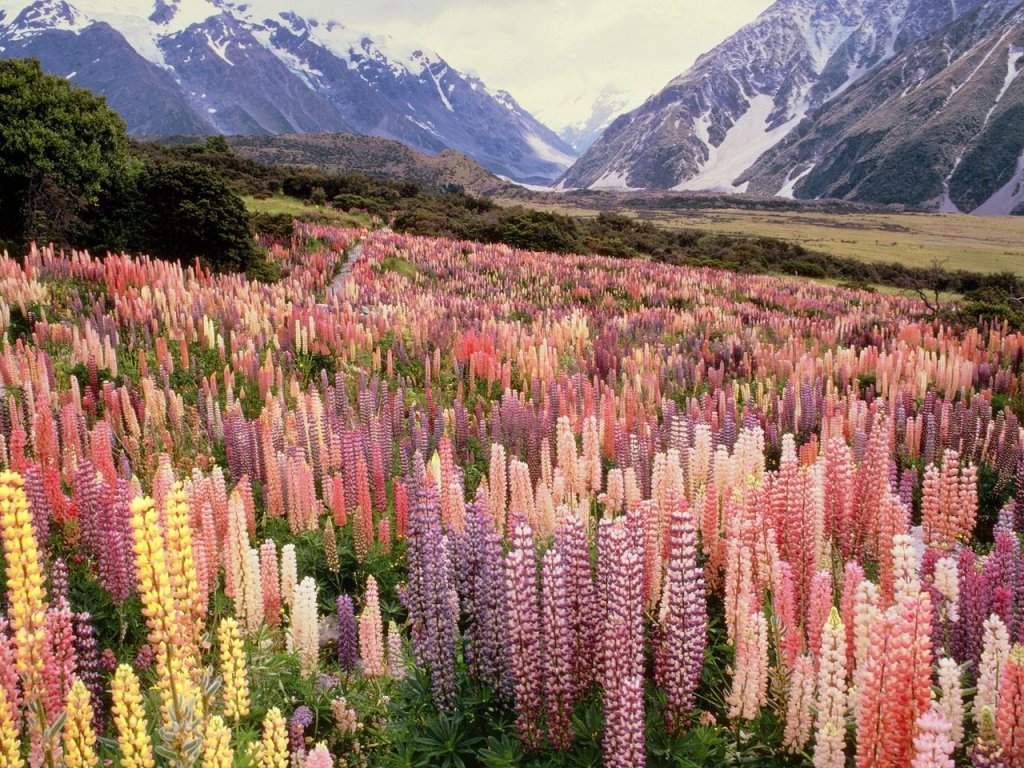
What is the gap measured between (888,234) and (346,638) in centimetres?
12672

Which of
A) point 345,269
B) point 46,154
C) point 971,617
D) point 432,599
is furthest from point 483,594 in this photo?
point 345,269

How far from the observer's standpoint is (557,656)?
2.74 metres

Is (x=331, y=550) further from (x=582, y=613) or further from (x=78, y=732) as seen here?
(x=78, y=732)

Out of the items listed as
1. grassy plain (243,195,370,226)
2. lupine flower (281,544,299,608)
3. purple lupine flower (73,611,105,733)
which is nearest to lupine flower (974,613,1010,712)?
lupine flower (281,544,299,608)

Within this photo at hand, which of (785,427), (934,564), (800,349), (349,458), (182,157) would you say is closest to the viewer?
(934,564)

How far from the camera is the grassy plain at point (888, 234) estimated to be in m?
69.2

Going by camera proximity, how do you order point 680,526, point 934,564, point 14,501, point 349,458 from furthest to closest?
point 349,458, point 934,564, point 680,526, point 14,501

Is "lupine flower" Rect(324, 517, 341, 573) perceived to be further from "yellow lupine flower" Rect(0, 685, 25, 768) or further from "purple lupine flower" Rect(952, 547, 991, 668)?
"purple lupine flower" Rect(952, 547, 991, 668)

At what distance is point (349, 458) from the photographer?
5730 millimetres

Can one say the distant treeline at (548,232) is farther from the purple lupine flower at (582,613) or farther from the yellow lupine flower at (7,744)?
the yellow lupine flower at (7,744)

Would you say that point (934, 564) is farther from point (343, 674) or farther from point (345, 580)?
point (345, 580)

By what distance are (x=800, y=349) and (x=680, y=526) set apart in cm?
1024

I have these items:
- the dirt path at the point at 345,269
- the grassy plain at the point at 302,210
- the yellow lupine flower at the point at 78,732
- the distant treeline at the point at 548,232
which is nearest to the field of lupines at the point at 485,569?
the yellow lupine flower at the point at 78,732

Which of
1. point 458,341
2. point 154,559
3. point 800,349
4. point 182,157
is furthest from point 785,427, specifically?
point 182,157
